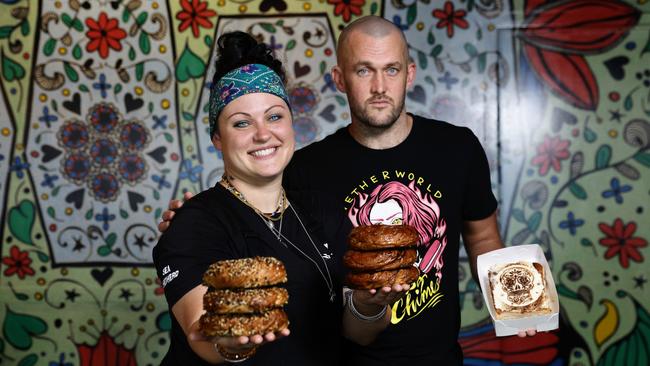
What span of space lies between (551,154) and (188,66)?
1947mm

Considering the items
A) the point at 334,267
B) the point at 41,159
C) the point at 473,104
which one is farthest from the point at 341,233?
the point at 41,159

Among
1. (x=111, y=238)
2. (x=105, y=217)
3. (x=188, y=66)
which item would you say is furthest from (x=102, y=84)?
(x=111, y=238)

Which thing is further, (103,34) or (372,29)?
(103,34)

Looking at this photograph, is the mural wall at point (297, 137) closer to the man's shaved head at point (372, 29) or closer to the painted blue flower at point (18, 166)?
the painted blue flower at point (18, 166)

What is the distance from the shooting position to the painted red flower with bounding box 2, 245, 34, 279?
3916 millimetres

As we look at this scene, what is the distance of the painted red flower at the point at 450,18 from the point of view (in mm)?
3775

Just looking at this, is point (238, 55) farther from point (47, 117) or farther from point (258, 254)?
point (47, 117)

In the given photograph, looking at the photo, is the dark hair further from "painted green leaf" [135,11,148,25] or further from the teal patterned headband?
"painted green leaf" [135,11,148,25]

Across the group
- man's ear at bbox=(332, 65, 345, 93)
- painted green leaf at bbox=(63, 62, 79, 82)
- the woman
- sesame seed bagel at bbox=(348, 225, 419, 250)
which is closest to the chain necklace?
the woman

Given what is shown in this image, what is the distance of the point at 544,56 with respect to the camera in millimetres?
3777

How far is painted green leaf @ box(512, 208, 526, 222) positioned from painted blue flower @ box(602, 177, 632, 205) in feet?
1.44

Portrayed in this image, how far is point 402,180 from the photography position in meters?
2.45

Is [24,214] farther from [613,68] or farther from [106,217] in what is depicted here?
[613,68]

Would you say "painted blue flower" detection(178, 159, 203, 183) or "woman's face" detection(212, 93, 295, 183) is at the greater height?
"woman's face" detection(212, 93, 295, 183)
